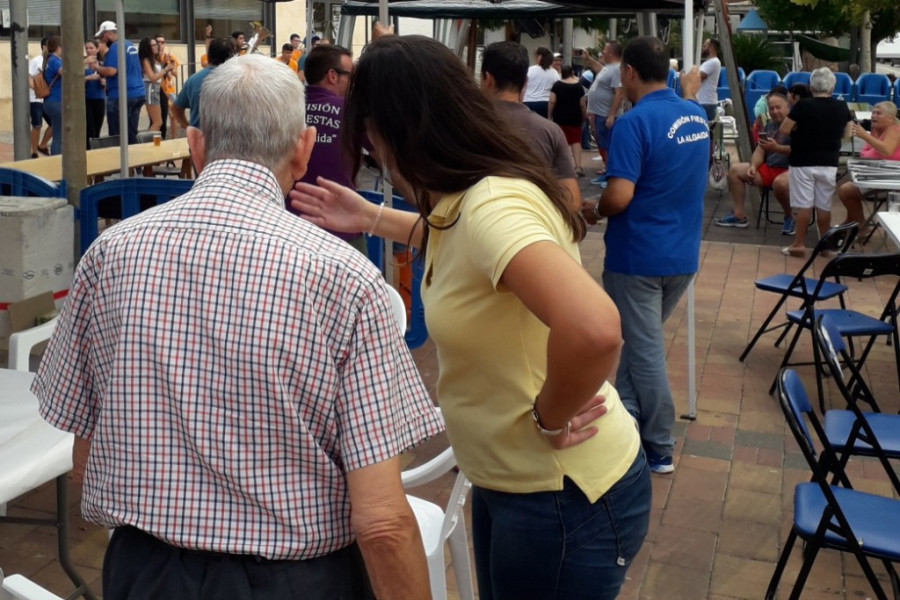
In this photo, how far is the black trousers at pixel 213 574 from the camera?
154cm

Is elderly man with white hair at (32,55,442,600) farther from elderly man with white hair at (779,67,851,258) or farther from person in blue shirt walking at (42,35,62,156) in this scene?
person in blue shirt walking at (42,35,62,156)

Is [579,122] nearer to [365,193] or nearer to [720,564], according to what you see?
[365,193]

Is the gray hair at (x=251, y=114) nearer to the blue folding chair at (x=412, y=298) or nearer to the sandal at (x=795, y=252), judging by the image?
the blue folding chair at (x=412, y=298)

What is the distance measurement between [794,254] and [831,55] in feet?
80.8

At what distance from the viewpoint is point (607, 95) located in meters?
12.6

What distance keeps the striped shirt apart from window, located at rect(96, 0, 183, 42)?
70.4 ft

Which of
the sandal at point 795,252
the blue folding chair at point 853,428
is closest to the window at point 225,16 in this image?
the sandal at point 795,252

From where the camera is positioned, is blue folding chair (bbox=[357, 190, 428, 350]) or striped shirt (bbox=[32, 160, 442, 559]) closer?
striped shirt (bbox=[32, 160, 442, 559])

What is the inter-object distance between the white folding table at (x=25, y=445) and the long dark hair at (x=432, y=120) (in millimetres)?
1198

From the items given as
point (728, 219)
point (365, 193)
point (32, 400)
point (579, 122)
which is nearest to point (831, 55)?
point (579, 122)

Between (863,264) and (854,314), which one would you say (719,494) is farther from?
(854,314)

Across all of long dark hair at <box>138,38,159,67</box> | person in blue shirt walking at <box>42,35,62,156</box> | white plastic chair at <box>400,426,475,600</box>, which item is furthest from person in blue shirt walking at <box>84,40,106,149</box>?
white plastic chair at <box>400,426,475,600</box>

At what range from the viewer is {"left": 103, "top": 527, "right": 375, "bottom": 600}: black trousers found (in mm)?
1541

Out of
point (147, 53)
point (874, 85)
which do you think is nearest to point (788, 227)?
point (147, 53)
